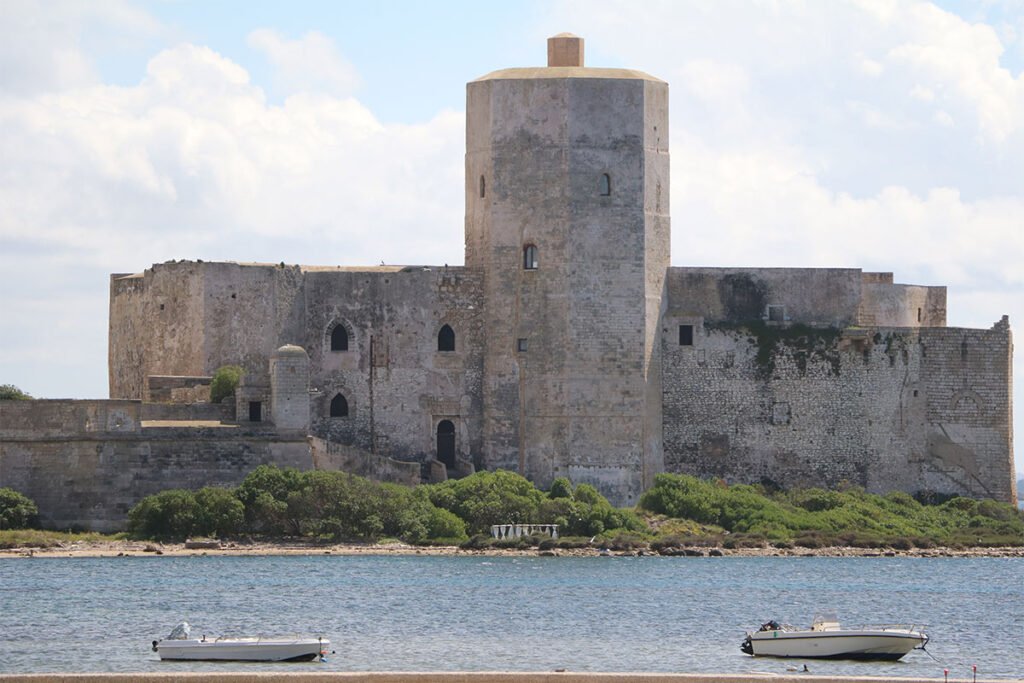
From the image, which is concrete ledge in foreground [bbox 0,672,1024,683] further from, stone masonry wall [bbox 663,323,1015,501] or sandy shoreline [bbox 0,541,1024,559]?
stone masonry wall [bbox 663,323,1015,501]

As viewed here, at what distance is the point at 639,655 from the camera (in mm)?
30250

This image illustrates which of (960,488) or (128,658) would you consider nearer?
(128,658)

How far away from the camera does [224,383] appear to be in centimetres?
4666

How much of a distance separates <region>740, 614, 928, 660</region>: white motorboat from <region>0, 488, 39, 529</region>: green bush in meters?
17.5

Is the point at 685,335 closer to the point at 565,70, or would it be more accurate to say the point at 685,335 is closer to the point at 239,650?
the point at 565,70

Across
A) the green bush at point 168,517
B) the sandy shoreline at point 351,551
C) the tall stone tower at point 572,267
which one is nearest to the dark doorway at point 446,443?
the tall stone tower at point 572,267

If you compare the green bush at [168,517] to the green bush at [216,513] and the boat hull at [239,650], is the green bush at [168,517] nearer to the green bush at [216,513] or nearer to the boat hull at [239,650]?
the green bush at [216,513]

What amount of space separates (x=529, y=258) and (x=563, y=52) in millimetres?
4103

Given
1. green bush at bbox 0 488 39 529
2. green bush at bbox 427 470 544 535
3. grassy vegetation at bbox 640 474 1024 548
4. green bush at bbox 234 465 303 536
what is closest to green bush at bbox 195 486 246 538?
green bush at bbox 234 465 303 536

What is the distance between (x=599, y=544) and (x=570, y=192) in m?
6.91

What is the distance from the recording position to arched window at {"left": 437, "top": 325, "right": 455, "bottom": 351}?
49.6 meters

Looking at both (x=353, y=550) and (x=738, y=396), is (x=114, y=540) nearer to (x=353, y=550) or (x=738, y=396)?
(x=353, y=550)

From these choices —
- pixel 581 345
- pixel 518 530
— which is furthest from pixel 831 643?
pixel 581 345

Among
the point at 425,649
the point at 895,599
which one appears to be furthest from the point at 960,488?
the point at 425,649
